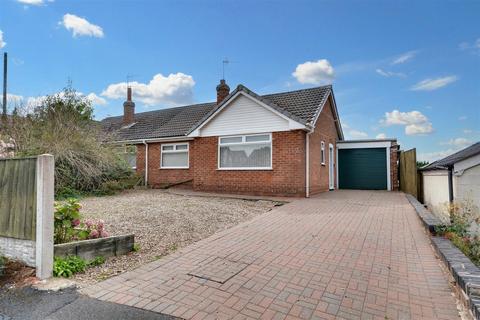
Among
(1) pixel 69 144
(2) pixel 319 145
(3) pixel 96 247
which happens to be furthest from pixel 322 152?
(3) pixel 96 247

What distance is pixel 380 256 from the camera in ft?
14.6

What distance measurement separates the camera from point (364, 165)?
17047mm

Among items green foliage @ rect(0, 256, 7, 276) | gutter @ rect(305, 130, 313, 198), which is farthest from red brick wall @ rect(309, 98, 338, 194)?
green foliage @ rect(0, 256, 7, 276)

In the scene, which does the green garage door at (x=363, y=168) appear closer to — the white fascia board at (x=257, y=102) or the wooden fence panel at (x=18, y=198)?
the white fascia board at (x=257, y=102)

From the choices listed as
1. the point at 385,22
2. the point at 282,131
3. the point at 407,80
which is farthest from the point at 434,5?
the point at 282,131

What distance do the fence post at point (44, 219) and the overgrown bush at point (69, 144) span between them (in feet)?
27.7

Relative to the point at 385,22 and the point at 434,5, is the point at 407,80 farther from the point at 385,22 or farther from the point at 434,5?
the point at 434,5

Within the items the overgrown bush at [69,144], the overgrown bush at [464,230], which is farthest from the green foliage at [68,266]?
the overgrown bush at [69,144]

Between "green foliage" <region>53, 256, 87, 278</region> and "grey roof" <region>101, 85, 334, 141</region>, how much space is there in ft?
30.1

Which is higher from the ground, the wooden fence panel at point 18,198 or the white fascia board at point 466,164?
the white fascia board at point 466,164

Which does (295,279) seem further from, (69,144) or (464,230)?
(69,144)

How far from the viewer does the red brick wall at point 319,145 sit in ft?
41.5

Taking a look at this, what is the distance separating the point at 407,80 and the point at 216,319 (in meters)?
15.8

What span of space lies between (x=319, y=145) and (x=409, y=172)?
15.7ft
